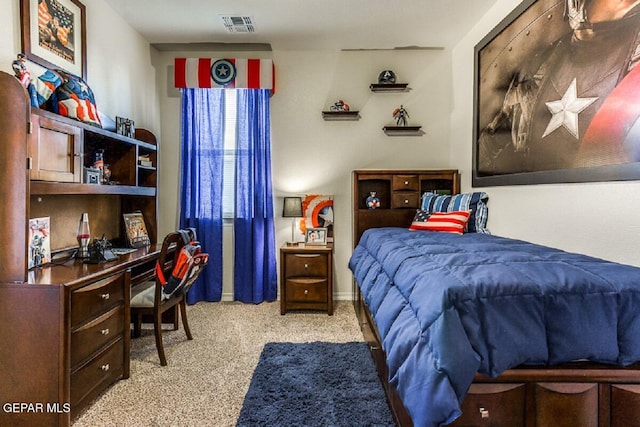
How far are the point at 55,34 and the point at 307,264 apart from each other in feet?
8.23

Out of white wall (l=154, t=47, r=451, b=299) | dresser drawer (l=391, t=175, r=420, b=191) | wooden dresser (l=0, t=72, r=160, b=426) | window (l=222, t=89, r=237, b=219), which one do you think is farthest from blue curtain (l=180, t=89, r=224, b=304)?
dresser drawer (l=391, t=175, r=420, b=191)

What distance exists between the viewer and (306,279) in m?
3.55

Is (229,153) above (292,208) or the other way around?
above

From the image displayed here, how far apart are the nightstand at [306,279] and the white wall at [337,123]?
562 mm

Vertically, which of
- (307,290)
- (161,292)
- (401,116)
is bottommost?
(307,290)

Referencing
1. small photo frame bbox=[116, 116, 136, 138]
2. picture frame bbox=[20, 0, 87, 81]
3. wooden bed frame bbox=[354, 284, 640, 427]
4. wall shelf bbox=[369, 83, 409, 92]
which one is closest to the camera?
wooden bed frame bbox=[354, 284, 640, 427]

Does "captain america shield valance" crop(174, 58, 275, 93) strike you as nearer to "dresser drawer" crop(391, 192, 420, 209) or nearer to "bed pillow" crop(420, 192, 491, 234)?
"dresser drawer" crop(391, 192, 420, 209)

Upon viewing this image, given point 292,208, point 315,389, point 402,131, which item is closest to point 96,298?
point 315,389

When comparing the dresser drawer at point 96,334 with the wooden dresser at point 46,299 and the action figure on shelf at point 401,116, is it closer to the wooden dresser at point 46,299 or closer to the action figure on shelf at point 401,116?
the wooden dresser at point 46,299

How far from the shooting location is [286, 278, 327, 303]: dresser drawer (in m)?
Answer: 3.52

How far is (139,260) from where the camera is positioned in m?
2.44

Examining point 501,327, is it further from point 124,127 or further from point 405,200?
point 124,127

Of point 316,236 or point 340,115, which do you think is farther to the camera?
point 340,115

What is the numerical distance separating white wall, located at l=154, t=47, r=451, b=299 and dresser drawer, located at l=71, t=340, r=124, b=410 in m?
1.82
